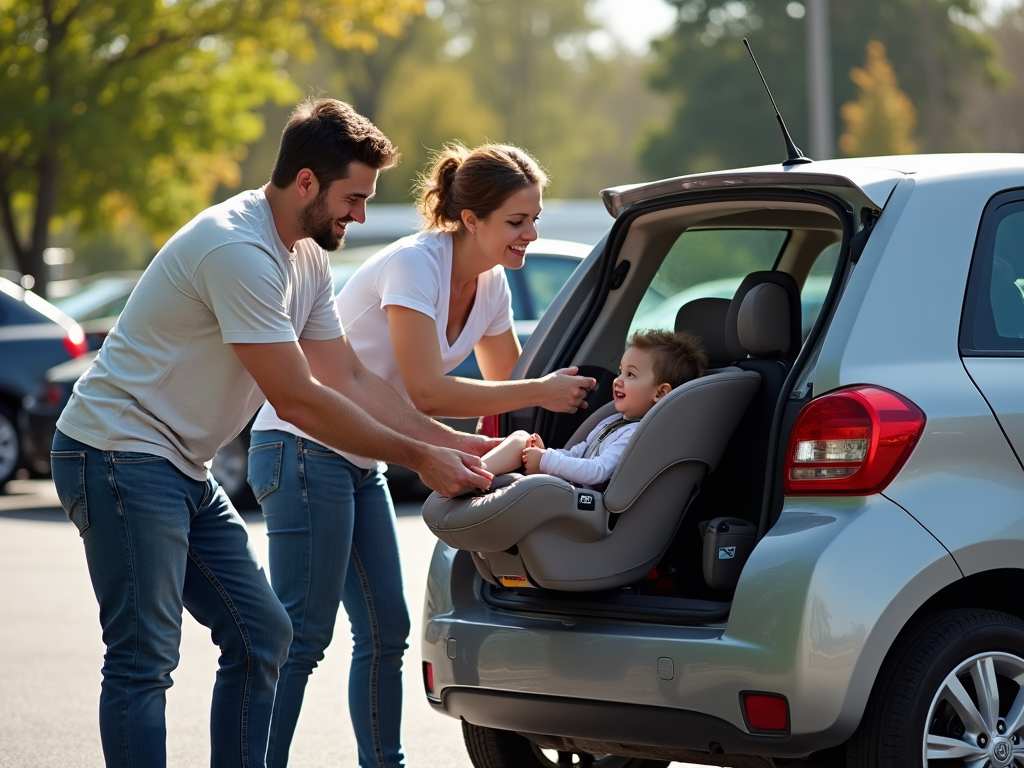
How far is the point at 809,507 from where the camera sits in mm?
3566

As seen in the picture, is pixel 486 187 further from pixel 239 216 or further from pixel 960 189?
pixel 960 189

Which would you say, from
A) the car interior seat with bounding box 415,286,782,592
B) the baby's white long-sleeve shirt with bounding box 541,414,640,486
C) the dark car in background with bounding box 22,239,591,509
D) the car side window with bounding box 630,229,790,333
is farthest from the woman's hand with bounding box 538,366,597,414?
the dark car in background with bounding box 22,239,591,509

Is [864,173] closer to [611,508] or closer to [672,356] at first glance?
[672,356]

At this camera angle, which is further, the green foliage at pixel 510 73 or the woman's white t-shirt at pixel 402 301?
the green foliage at pixel 510 73

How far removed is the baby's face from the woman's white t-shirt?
22.8 inches

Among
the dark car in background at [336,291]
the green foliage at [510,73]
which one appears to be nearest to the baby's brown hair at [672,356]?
the dark car in background at [336,291]

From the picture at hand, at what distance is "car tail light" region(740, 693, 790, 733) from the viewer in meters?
3.45

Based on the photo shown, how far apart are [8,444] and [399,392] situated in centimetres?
894

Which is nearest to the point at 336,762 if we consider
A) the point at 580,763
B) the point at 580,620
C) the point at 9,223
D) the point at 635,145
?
the point at 580,763

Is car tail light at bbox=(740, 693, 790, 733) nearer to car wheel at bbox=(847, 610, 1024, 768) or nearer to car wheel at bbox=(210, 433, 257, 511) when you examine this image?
car wheel at bbox=(847, 610, 1024, 768)

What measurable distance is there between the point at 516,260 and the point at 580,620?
118 cm

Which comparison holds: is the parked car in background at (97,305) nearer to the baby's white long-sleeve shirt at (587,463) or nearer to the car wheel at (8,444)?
the car wheel at (8,444)

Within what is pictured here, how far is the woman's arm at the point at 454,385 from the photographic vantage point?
4.45 metres

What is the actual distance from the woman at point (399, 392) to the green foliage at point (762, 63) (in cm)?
4636
